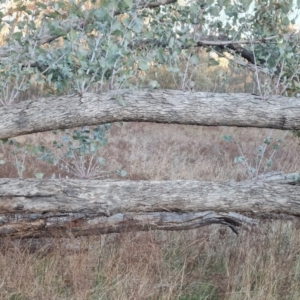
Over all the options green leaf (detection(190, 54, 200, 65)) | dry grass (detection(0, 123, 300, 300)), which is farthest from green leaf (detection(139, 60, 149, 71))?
dry grass (detection(0, 123, 300, 300))

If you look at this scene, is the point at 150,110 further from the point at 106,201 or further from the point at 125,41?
the point at 106,201

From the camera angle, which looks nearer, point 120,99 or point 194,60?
point 120,99

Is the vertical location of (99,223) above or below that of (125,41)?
below

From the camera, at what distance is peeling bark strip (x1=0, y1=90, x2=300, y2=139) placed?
288 centimetres

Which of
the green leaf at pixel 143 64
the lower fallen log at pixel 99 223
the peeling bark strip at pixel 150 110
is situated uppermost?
the green leaf at pixel 143 64

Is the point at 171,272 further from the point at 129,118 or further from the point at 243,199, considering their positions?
the point at 129,118

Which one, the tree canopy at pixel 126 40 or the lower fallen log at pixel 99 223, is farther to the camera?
the lower fallen log at pixel 99 223

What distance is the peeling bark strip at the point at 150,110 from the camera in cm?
288

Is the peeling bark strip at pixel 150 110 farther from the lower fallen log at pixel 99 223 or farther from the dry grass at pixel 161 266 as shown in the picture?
the dry grass at pixel 161 266

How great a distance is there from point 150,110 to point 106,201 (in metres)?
0.64

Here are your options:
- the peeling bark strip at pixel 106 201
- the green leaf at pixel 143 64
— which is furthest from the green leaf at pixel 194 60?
the peeling bark strip at pixel 106 201

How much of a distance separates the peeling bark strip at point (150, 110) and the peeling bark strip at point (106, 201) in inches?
16.3

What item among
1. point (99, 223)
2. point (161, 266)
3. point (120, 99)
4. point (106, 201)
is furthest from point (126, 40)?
point (161, 266)

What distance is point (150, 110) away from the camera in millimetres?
2939
